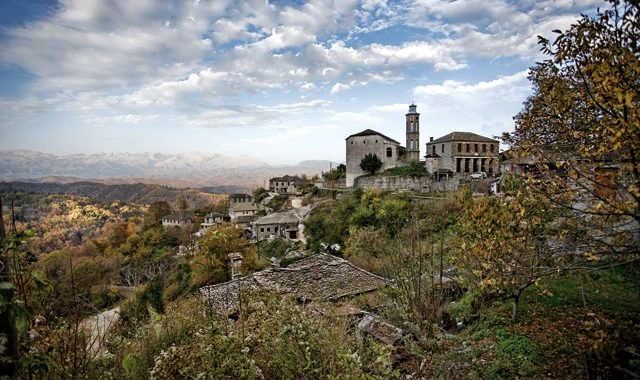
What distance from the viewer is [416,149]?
36594 mm

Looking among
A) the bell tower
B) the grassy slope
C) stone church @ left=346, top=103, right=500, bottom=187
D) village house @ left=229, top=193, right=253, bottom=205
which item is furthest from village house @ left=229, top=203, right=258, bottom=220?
the grassy slope

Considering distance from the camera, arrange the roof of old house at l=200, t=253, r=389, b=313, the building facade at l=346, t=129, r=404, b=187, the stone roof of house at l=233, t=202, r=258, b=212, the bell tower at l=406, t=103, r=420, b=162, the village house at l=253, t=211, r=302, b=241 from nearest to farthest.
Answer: the roof of old house at l=200, t=253, r=389, b=313 → the village house at l=253, t=211, r=302, b=241 → the bell tower at l=406, t=103, r=420, b=162 → the building facade at l=346, t=129, r=404, b=187 → the stone roof of house at l=233, t=202, r=258, b=212

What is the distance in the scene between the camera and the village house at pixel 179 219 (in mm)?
47322

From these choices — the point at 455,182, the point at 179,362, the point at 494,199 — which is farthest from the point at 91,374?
the point at 455,182

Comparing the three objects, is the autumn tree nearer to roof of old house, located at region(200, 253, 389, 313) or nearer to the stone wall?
roof of old house, located at region(200, 253, 389, 313)

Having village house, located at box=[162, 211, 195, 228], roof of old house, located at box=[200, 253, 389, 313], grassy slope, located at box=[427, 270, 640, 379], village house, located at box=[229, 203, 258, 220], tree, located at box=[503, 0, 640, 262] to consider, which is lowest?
village house, located at box=[162, 211, 195, 228]

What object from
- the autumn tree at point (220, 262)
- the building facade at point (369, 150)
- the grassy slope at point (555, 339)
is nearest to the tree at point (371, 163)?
the building facade at point (369, 150)

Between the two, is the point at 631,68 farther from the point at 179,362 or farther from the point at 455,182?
the point at 455,182

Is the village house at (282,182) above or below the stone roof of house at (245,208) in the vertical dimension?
above

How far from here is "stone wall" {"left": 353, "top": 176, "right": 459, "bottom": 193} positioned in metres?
28.9

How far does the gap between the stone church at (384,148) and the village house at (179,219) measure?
25.2 meters

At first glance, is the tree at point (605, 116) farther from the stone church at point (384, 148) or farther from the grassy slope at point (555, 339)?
the stone church at point (384, 148)

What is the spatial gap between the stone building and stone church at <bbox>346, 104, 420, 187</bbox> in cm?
313

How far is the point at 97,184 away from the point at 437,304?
108124mm
